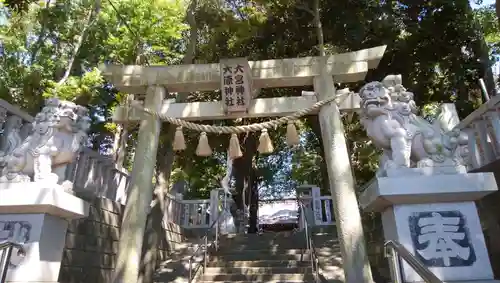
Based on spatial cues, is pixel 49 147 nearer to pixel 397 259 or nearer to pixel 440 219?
pixel 397 259

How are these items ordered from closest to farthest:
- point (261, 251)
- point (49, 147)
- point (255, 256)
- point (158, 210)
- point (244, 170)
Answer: point (49, 147)
point (158, 210)
point (255, 256)
point (261, 251)
point (244, 170)

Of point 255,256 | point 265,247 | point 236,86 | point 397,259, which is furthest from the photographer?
point 265,247

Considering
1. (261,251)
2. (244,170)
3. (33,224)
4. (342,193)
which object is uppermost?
(244,170)

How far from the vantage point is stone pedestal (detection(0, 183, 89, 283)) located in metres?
3.61

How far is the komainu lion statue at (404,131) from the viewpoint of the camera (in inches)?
149

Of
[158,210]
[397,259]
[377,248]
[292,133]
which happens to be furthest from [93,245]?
[397,259]

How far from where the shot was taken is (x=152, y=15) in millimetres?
9820

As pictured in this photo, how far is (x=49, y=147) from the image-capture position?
397 cm

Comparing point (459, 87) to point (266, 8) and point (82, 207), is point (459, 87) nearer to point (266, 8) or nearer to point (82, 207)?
point (266, 8)

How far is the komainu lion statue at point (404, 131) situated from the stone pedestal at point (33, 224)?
10.8ft

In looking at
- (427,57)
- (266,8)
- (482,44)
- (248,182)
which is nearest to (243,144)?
(248,182)

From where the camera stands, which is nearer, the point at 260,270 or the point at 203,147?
the point at 203,147

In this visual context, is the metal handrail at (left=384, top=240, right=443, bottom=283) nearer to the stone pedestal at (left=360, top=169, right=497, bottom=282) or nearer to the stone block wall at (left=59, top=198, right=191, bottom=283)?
the stone pedestal at (left=360, top=169, right=497, bottom=282)

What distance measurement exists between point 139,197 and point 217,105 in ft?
5.40
